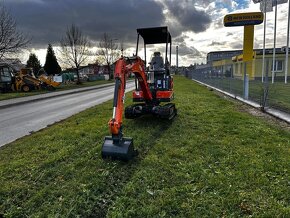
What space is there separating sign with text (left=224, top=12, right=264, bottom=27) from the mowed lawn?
16.6m

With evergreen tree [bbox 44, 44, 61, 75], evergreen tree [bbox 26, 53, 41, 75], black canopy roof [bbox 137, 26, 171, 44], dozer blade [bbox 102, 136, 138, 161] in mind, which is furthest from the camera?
evergreen tree [bbox 26, 53, 41, 75]

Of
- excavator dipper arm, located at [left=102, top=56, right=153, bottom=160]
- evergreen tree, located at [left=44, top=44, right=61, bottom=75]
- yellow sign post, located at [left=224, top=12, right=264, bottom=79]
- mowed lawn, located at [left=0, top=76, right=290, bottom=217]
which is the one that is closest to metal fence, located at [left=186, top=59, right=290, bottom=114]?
yellow sign post, located at [left=224, top=12, right=264, bottom=79]

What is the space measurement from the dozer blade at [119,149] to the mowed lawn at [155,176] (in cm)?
13

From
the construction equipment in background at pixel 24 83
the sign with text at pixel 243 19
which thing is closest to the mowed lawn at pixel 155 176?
the sign with text at pixel 243 19

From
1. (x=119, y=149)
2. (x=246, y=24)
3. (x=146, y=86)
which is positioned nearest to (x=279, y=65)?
(x=246, y=24)

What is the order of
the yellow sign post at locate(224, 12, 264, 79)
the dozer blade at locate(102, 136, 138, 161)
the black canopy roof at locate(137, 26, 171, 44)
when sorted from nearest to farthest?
the dozer blade at locate(102, 136, 138, 161), the black canopy roof at locate(137, 26, 171, 44), the yellow sign post at locate(224, 12, 264, 79)

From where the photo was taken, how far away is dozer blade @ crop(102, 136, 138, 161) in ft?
15.7

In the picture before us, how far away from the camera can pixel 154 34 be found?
920cm

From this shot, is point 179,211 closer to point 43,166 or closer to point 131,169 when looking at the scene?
point 131,169

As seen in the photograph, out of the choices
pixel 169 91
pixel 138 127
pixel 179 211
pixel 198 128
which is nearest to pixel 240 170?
pixel 179 211

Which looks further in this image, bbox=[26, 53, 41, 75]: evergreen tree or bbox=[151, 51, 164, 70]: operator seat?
bbox=[26, 53, 41, 75]: evergreen tree

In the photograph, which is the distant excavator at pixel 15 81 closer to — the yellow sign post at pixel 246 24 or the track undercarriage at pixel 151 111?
the yellow sign post at pixel 246 24

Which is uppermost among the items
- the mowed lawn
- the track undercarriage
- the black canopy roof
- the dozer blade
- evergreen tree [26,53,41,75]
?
evergreen tree [26,53,41,75]

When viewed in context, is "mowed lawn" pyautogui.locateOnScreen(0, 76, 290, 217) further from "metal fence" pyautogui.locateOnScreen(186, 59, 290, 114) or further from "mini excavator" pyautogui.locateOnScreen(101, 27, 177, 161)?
"metal fence" pyautogui.locateOnScreen(186, 59, 290, 114)
